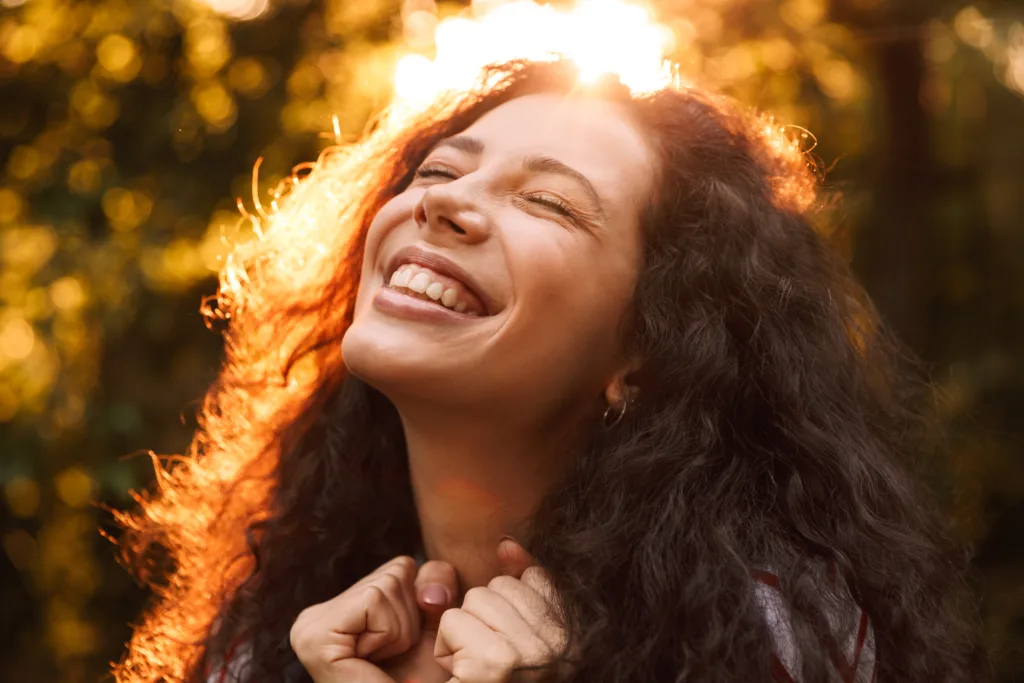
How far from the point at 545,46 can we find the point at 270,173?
4.33 feet

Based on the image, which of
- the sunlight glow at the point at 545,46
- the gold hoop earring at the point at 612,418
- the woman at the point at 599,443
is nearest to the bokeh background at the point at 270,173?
the sunlight glow at the point at 545,46

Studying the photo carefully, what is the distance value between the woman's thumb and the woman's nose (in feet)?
1.82

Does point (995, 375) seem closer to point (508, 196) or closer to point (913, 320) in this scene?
point (913, 320)

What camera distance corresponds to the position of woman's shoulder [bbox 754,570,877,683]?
133cm

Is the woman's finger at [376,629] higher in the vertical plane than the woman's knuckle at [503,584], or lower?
lower

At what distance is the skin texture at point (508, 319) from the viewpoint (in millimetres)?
1471

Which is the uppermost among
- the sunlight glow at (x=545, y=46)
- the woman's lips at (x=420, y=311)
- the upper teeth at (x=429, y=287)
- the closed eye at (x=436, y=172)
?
the sunlight glow at (x=545, y=46)

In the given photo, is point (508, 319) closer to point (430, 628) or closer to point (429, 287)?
point (429, 287)

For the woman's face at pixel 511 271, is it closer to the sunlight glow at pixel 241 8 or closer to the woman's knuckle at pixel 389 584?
the woman's knuckle at pixel 389 584

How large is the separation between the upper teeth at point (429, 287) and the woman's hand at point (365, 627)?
18.5 inches

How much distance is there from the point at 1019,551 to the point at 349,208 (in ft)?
7.30

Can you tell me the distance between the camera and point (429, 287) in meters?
1.50

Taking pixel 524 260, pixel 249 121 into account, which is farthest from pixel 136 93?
pixel 524 260

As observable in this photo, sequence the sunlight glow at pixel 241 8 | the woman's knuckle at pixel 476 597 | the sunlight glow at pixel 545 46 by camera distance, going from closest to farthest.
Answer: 1. the woman's knuckle at pixel 476 597
2. the sunlight glow at pixel 545 46
3. the sunlight glow at pixel 241 8
